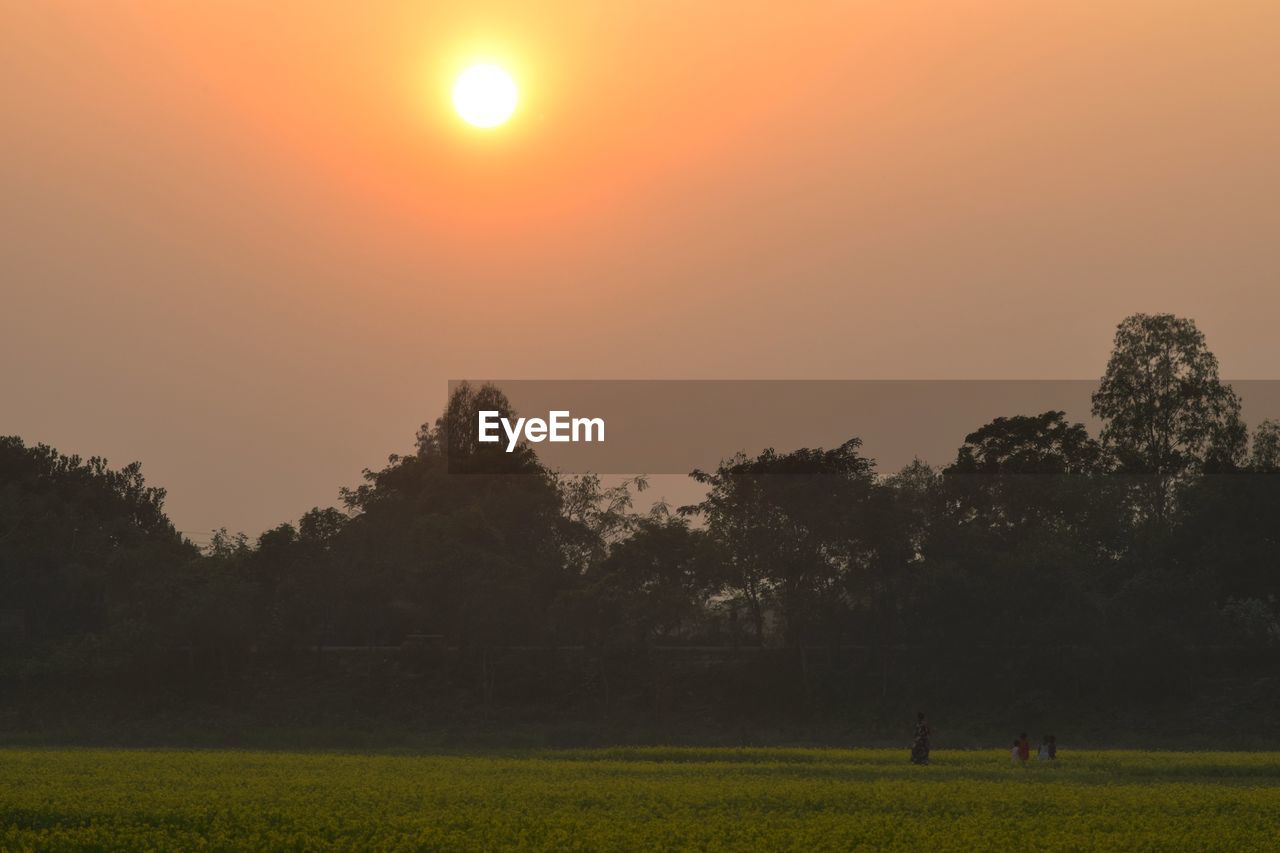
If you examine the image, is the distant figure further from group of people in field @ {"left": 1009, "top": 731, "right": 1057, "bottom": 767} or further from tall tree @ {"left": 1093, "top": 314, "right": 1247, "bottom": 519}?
tall tree @ {"left": 1093, "top": 314, "right": 1247, "bottom": 519}

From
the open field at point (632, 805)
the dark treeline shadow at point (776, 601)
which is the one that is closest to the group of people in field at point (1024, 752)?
the open field at point (632, 805)

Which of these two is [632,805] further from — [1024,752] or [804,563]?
[804,563]

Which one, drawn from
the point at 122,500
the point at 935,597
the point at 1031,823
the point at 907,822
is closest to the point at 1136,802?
the point at 1031,823

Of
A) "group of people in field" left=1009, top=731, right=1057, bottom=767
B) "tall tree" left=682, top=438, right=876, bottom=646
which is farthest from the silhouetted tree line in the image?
"group of people in field" left=1009, top=731, right=1057, bottom=767

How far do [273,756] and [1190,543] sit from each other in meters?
49.0

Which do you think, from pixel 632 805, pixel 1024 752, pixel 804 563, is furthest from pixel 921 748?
pixel 804 563

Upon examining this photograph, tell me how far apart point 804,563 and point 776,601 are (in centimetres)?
338

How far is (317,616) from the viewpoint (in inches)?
3164

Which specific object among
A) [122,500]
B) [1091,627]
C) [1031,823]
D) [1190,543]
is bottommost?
[1031,823]

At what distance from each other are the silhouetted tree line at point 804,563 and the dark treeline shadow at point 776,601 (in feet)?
0.50

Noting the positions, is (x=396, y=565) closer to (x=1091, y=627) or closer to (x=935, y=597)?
(x=935, y=597)

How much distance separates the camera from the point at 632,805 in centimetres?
3175

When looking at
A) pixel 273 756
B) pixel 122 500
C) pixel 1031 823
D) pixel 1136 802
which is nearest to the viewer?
pixel 1031 823

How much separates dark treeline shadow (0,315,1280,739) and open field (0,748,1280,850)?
26759 millimetres
